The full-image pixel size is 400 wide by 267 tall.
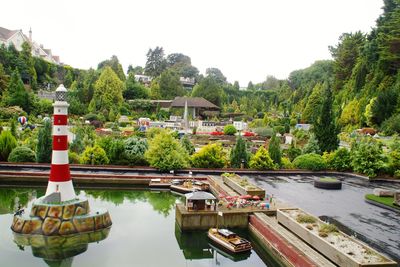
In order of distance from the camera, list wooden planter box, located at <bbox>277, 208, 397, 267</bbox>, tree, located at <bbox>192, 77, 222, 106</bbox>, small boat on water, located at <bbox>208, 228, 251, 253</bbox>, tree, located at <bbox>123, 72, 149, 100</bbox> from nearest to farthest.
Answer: wooden planter box, located at <bbox>277, 208, 397, 267</bbox> → small boat on water, located at <bbox>208, 228, 251, 253</bbox> → tree, located at <bbox>123, 72, 149, 100</bbox> → tree, located at <bbox>192, 77, 222, 106</bbox>

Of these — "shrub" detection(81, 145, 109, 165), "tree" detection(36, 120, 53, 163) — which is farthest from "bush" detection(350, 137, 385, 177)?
"tree" detection(36, 120, 53, 163)

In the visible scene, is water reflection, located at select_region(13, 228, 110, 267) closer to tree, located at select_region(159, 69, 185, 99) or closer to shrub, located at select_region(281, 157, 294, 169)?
shrub, located at select_region(281, 157, 294, 169)

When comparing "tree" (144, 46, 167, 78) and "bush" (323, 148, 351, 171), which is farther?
"tree" (144, 46, 167, 78)

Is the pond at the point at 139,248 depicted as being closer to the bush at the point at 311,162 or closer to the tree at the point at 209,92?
the bush at the point at 311,162

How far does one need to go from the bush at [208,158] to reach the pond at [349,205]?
11.1 feet

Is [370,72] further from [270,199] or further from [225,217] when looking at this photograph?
[225,217]

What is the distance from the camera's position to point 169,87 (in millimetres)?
81188

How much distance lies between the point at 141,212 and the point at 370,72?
44344 millimetres

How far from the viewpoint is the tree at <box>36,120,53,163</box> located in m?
27.6

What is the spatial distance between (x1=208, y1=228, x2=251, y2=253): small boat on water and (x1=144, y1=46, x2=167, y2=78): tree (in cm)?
9604

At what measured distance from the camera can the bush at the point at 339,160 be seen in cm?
3081


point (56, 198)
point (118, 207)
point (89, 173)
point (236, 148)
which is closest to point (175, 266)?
point (56, 198)

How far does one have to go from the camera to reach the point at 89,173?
26.5 metres

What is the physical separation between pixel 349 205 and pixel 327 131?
1500 centimetres
